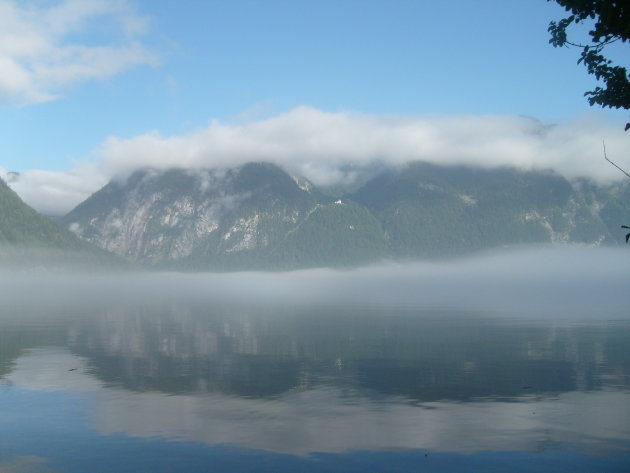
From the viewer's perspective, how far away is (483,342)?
84.8 meters

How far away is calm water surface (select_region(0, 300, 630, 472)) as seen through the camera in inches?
1422

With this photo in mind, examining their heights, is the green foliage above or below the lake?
above

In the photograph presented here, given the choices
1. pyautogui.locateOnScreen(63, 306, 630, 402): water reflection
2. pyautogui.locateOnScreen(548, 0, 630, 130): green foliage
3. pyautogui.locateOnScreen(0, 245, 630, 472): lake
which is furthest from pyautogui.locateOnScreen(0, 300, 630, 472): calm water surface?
pyautogui.locateOnScreen(548, 0, 630, 130): green foliage

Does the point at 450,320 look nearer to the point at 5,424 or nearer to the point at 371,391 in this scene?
the point at 371,391

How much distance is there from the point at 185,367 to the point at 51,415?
20.2 m

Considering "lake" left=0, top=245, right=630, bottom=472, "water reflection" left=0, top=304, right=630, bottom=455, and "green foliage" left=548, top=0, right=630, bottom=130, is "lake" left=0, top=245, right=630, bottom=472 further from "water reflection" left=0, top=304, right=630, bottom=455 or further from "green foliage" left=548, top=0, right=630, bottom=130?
"green foliage" left=548, top=0, right=630, bottom=130

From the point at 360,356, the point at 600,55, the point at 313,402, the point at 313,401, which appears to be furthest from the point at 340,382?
the point at 600,55

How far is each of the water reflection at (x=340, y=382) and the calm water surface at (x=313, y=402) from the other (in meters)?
0.19

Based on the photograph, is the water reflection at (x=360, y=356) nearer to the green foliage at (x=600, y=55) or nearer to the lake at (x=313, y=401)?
the lake at (x=313, y=401)

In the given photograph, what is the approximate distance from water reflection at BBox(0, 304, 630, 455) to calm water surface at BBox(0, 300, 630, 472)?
19 cm

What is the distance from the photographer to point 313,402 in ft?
160

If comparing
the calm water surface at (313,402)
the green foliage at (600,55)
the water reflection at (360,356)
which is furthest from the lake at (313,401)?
the green foliage at (600,55)

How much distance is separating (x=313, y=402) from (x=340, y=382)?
27.1 ft

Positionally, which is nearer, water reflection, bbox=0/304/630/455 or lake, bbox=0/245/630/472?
lake, bbox=0/245/630/472
